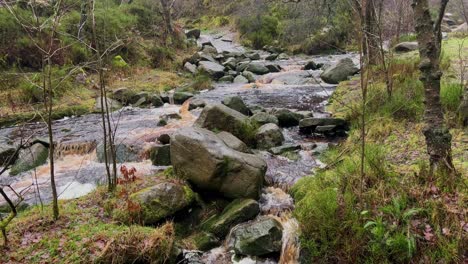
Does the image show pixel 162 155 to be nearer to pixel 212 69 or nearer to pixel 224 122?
pixel 224 122

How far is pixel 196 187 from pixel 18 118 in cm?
781

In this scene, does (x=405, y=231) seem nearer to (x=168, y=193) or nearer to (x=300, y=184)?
(x=300, y=184)

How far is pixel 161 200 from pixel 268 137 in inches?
136

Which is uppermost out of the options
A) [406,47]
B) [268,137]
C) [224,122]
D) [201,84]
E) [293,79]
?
[406,47]

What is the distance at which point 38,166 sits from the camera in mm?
7535

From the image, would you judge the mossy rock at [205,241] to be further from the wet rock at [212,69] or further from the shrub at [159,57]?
the shrub at [159,57]

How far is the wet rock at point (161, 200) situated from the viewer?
490 centimetres

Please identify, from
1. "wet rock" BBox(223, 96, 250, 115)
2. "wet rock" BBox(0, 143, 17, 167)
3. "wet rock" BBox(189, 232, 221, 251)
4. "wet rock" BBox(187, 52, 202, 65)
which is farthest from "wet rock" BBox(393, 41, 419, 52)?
"wet rock" BBox(0, 143, 17, 167)

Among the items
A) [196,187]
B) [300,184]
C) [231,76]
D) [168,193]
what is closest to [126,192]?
[168,193]

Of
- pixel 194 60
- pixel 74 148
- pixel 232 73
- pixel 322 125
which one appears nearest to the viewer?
pixel 74 148

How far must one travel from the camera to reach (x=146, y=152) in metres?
7.77

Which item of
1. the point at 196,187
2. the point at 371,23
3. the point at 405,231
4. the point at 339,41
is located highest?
the point at 371,23

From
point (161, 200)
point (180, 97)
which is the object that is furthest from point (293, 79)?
point (161, 200)

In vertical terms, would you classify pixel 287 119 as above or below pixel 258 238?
below
